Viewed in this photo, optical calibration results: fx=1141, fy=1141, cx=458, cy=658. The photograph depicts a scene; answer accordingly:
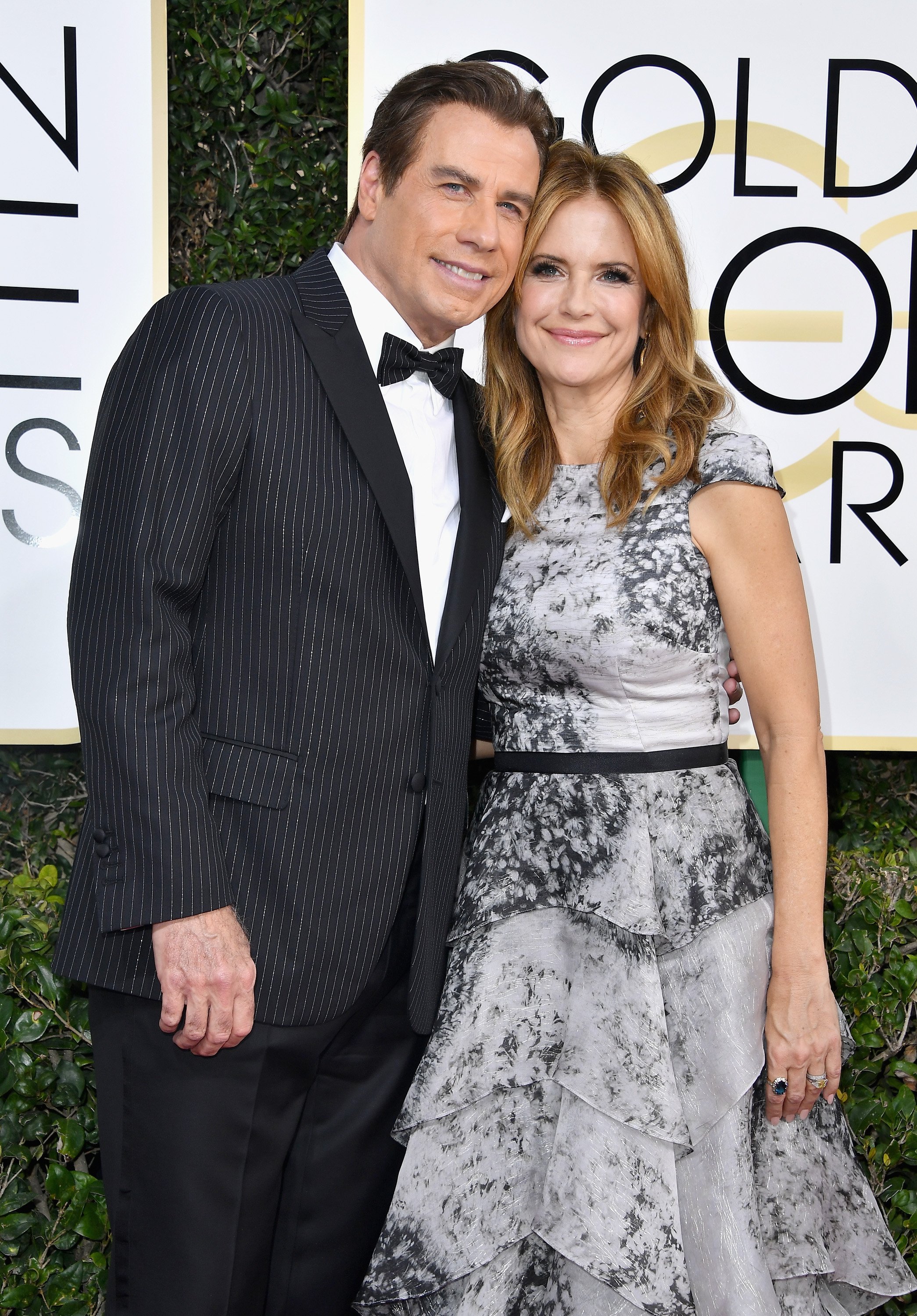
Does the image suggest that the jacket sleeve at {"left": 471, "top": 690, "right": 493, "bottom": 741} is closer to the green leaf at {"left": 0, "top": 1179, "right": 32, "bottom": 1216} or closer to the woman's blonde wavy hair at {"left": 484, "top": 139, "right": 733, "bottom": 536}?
the woman's blonde wavy hair at {"left": 484, "top": 139, "right": 733, "bottom": 536}

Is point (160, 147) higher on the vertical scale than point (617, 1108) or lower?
higher

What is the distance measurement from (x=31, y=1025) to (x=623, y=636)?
3.96 ft

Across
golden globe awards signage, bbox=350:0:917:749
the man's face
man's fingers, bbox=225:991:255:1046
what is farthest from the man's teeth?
man's fingers, bbox=225:991:255:1046

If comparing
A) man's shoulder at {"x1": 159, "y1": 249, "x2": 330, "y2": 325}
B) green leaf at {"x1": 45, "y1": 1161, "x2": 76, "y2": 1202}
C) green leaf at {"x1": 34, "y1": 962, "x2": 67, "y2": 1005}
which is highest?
man's shoulder at {"x1": 159, "y1": 249, "x2": 330, "y2": 325}

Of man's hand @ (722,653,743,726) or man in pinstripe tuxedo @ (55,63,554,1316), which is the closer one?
man in pinstripe tuxedo @ (55,63,554,1316)

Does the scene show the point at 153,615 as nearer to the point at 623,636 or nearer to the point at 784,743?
the point at 623,636

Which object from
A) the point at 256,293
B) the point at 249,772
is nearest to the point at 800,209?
the point at 256,293

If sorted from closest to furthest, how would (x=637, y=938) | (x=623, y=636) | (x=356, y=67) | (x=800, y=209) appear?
1. (x=637, y=938)
2. (x=623, y=636)
3. (x=356, y=67)
4. (x=800, y=209)

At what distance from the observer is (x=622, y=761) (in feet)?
5.64

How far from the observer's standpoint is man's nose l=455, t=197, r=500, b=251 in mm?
1769

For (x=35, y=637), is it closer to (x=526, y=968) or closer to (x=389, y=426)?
(x=389, y=426)

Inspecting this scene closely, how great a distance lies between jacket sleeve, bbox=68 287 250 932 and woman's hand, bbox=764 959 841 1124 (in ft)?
2.63

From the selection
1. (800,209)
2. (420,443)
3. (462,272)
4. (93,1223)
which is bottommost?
(93,1223)

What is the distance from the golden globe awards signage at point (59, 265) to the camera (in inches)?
92.8
